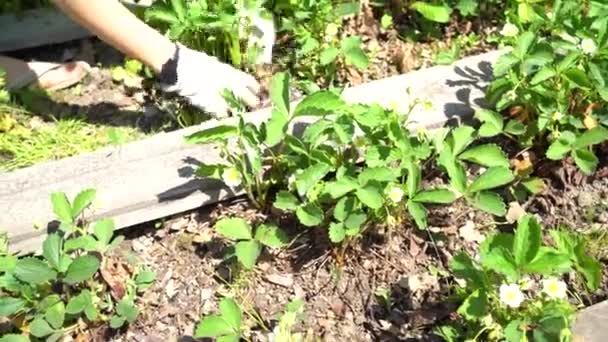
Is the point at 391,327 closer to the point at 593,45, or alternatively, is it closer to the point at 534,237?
the point at 534,237

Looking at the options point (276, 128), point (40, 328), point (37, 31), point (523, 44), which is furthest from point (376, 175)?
point (37, 31)

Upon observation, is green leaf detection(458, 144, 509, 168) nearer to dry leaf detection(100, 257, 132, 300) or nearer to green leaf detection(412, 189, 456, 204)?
green leaf detection(412, 189, 456, 204)

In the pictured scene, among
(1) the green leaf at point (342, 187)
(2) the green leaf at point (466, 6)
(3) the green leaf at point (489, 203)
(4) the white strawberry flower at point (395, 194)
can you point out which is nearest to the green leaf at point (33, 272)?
(1) the green leaf at point (342, 187)

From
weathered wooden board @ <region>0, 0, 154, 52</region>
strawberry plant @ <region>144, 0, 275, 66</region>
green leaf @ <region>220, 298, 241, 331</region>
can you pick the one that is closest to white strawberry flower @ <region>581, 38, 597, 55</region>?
strawberry plant @ <region>144, 0, 275, 66</region>

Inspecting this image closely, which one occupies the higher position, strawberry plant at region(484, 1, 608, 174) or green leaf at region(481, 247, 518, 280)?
strawberry plant at region(484, 1, 608, 174)

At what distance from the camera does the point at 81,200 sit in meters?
2.36

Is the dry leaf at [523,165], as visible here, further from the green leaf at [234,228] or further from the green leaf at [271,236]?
the green leaf at [234,228]

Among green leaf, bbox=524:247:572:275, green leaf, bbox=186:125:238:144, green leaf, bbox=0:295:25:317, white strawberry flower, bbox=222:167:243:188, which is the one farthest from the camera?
white strawberry flower, bbox=222:167:243:188

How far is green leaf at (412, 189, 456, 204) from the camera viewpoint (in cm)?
233

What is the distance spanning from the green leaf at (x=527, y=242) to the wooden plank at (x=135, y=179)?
0.67m

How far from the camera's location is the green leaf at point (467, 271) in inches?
83.7

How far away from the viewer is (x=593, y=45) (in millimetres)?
2529

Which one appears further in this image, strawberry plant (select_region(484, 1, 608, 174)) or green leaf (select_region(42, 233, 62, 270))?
strawberry plant (select_region(484, 1, 608, 174))

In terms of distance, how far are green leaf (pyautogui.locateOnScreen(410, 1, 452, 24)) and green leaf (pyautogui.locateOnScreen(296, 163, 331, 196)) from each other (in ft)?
3.26
